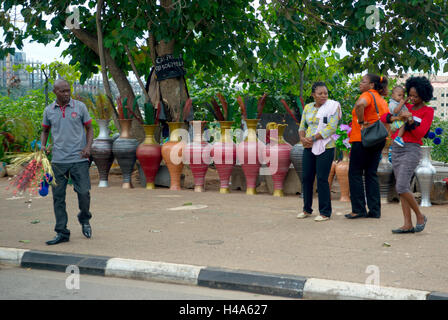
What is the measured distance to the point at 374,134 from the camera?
7797 mm

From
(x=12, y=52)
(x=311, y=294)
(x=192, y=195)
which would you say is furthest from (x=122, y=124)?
(x=311, y=294)

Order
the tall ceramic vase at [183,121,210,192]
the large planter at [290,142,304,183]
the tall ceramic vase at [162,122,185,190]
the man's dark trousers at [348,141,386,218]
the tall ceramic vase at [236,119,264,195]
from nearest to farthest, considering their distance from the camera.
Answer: the man's dark trousers at [348,141,386,218] < the large planter at [290,142,304,183] < the tall ceramic vase at [236,119,264,195] < the tall ceramic vase at [183,121,210,192] < the tall ceramic vase at [162,122,185,190]

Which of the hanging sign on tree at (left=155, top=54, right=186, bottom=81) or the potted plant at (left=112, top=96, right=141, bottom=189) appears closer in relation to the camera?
the potted plant at (left=112, top=96, right=141, bottom=189)

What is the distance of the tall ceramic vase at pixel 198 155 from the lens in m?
11.5

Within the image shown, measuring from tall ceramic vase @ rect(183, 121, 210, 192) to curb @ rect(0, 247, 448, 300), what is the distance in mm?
5451

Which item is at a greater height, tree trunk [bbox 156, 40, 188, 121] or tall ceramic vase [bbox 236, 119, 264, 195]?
tree trunk [bbox 156, 40, 188, 121]

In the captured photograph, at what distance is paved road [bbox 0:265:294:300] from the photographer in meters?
4.90

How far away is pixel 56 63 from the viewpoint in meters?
19.7

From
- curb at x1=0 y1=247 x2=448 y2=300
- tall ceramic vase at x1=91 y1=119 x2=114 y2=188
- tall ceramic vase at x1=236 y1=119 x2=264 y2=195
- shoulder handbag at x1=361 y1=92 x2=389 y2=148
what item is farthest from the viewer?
tall ceramic vase at x1=91 y1=119 x2=114 y2=188

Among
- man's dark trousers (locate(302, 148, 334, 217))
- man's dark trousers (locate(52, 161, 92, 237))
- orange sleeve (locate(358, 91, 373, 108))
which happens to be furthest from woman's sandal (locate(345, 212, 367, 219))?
man's dark trousers (locate(52, 161, 92, 237))

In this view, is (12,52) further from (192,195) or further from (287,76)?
(287,76)

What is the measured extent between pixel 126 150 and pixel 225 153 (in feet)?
7.06

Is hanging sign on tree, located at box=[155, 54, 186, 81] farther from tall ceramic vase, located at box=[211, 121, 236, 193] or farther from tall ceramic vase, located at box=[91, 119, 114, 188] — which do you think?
tall ceramic vase, located at box=[211, 121, 236, 193]

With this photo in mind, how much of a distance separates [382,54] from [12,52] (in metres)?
8.07
